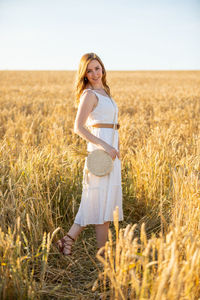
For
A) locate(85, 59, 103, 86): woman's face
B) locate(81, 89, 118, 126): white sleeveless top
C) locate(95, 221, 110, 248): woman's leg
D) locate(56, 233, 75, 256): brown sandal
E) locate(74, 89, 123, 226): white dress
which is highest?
locate(85, 59, 103, 86): woman's face

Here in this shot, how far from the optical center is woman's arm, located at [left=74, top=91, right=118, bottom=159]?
1880mm

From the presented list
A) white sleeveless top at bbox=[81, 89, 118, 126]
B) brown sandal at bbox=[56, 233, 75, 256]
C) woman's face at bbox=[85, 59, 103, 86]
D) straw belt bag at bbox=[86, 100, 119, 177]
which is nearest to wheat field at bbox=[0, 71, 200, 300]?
brown sandal at bbox=[56, 233, 75, 256]

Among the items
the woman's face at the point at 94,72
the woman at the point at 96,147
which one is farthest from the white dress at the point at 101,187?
the woman's face at the point at 94,72

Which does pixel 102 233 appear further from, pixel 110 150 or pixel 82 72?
pixel 82 72

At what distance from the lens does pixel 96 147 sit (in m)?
1.96

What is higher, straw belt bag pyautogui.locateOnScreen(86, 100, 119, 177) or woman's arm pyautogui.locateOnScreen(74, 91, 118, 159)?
woman's arm pyautogui.locateOnScreen(74, 91, 118, 159)

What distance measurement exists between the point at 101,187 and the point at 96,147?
0.27 metres

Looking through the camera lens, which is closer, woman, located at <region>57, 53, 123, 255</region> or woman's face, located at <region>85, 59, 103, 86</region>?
woman, located at <region>57, 53, 123, 255</region>

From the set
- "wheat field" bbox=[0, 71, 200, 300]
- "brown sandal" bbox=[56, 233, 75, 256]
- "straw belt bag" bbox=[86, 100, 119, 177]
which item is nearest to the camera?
"wheat field" bbox=[0, 71, 200, 300]

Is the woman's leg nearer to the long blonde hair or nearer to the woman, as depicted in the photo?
the woman

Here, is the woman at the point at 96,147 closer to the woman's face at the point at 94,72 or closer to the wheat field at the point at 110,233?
the woman's face at the point at 94,72

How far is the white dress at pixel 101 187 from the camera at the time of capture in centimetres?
190

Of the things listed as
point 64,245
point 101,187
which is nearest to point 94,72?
point 101,187

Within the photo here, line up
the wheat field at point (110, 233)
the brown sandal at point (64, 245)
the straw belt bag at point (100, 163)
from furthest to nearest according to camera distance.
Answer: the brown sandal at point (64, 245)
the straw belt bag at point (100, 163)
the wheat field at point (110, 233)
